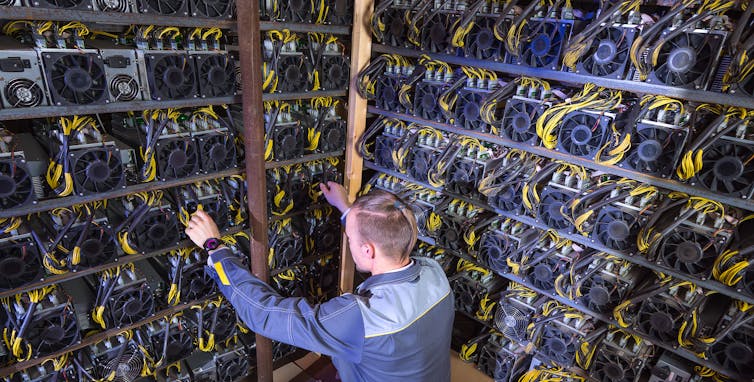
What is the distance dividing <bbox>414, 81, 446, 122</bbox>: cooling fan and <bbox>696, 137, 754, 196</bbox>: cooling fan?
4.05ft

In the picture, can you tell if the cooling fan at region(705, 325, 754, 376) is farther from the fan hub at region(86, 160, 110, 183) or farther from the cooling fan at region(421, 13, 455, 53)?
the fan hub at region(86, 160, 110, 183)

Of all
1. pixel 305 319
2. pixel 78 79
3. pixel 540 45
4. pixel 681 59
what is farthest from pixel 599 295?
pixel 78 79

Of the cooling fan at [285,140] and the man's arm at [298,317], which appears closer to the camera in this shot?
the man's arm at [298,317]

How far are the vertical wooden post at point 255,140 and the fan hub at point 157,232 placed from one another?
0.43 meters

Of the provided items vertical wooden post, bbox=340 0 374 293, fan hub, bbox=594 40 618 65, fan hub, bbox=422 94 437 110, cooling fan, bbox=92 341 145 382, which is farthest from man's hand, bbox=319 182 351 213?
fan hub, bbox=594 40 618 65

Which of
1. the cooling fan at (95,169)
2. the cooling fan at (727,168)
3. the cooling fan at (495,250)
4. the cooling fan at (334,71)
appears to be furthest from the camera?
the cooling fan at (334,71)

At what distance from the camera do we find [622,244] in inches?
76.9

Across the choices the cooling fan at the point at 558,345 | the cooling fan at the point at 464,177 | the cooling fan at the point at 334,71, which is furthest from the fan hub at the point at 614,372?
the cooling fan at the point at 334,71

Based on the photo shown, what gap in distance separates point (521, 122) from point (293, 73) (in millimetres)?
1214

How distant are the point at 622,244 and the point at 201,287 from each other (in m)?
2.13

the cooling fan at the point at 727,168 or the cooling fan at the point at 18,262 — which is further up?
the cooling fan at the point at 727,168

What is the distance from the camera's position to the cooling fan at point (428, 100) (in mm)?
2391

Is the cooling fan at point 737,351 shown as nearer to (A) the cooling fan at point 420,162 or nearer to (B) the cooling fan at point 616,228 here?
(B) the cooling fan at point 616,228

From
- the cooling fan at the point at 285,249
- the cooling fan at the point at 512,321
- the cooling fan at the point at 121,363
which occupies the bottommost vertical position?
the cooling fan at the point at 121,363
